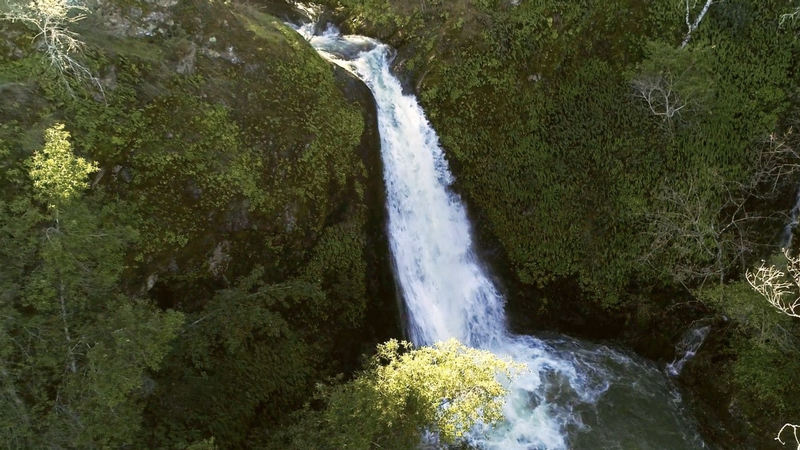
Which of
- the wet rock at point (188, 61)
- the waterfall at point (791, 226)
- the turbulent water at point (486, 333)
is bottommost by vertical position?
the turbulent water at point (486, 333)

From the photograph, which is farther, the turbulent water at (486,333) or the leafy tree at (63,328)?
the turbulent water at (486,333)

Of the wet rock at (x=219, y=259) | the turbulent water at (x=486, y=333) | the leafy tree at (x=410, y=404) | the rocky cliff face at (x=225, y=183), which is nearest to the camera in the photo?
the leafy tree at (x=410, y=404)

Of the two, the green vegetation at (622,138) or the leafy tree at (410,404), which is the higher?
the green vegetation at (622,138)

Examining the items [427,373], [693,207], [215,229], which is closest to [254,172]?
[215,229]

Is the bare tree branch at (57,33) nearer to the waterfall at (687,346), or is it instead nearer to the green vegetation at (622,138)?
the green vegetation at (622,138)

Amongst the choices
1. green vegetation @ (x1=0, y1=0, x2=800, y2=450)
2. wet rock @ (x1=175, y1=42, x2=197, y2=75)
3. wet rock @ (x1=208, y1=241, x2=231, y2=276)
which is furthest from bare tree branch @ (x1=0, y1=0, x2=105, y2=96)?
wet rock @ (x1=208, y1=241, x2=231, y2=276)

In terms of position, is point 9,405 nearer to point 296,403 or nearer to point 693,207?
point 296,403

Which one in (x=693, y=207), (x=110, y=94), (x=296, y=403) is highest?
(x=693, y=207)

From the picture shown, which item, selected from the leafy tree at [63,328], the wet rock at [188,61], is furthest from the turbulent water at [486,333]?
the leafy tree at [63,328]
